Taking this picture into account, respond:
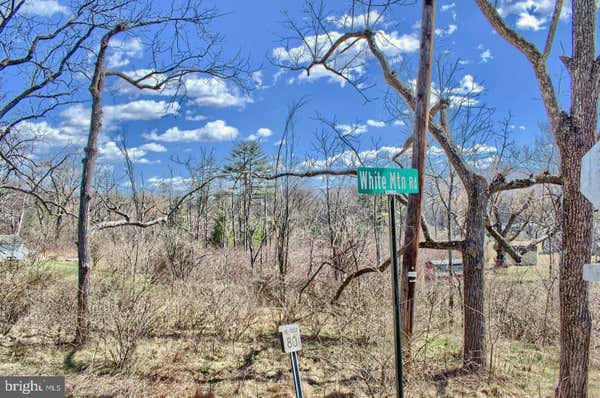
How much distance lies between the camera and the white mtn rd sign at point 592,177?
1.86m

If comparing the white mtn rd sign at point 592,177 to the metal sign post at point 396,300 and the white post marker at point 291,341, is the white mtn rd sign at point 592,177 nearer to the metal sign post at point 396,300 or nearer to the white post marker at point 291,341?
the metal sign post at point 396,300

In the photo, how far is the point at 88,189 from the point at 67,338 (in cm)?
211

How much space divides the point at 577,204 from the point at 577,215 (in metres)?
0.11

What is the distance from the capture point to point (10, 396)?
3.88 m

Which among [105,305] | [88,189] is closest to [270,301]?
[105,305]

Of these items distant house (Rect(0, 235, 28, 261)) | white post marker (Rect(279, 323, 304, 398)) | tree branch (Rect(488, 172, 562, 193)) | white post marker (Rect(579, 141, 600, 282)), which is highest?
tree branch (Rect(488, 172, 562, 193))

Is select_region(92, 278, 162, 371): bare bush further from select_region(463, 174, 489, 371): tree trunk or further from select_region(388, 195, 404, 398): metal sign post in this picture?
select_region(463, 174, 489, 371): tree trunk

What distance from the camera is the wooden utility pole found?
4100mm

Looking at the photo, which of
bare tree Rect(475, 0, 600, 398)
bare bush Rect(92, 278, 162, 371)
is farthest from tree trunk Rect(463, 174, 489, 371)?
bare bush Rect(92, 278, 162, 371)

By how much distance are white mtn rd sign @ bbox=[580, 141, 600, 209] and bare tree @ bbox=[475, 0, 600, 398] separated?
7.39ft

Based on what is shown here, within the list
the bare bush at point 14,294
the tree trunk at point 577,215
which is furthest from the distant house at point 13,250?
the tree trunk at point 577,215

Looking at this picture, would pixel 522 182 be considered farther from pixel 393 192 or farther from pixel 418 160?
pixel 393 192

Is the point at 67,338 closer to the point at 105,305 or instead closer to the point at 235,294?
the point at 105,305

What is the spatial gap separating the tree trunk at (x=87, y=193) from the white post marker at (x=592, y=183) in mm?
5534
